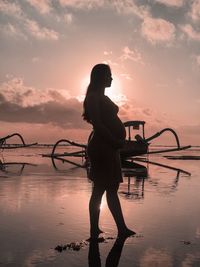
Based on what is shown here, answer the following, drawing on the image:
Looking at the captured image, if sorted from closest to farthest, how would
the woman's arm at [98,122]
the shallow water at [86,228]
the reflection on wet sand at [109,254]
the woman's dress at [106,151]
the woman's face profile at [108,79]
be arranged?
the reflection on wet sand at [109,254] → the shallow water at [86,228] → the woman's arm at [98,122] → the woman's dress at [106,151] → the woman's face profile at [108,79]

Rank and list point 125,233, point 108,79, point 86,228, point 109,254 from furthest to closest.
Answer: point 86,228
point 108,79
point 125,233
point 109,254

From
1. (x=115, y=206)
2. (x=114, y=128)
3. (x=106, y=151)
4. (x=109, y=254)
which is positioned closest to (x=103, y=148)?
(x=106, y=151)

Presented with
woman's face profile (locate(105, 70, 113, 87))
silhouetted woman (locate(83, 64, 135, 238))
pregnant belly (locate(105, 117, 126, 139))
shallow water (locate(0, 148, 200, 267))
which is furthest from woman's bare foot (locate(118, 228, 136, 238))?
woman's face profile (locate(105, 70, 113, 87))

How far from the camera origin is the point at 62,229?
581 cm

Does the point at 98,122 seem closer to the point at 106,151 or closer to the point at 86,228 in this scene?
the point at 106,151

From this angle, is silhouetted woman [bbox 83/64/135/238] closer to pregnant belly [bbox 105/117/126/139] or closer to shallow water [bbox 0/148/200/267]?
pregnant belly [bbox 105/117/126/139]

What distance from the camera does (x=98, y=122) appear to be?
5.40 metres

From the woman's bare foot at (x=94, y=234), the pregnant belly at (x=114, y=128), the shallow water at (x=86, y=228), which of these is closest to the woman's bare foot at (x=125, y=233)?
the shallow water at (x=86, y=228)

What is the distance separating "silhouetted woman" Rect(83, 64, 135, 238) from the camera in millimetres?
5461

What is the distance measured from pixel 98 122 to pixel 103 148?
1.20ft

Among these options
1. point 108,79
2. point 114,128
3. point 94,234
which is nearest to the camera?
point 94,234

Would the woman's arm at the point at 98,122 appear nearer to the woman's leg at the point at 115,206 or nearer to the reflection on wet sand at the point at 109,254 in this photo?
the woman's leg at the point at 115,206

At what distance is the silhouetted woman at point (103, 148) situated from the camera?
5461 mm

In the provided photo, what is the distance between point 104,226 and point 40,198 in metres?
3.27
